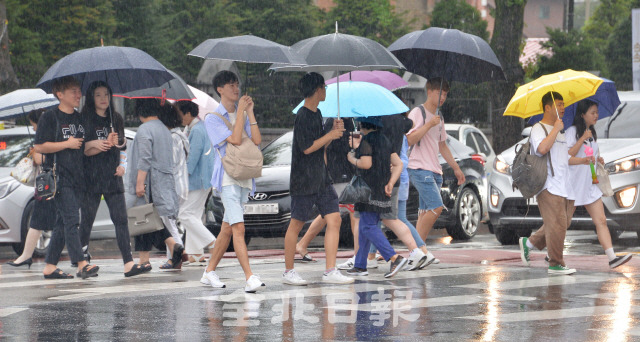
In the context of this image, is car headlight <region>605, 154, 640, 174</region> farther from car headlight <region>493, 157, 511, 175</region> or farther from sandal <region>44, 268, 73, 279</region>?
sandal <region>44, 268, 73, 279</region>

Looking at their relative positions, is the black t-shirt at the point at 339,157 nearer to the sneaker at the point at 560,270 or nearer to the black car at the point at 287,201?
the sneaker at the point at 560,270

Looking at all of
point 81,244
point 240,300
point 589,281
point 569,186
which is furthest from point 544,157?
point 81,244

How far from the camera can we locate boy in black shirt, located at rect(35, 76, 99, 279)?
9.66m

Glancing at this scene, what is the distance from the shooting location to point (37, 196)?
10.1 m

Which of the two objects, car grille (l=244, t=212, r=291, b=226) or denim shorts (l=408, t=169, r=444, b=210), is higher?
denim shorts (l=408, t=169, r=444, b=210)

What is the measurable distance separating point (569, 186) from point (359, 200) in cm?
209

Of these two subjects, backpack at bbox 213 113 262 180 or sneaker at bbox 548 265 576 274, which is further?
sneaker at bbox 548 265 576 274

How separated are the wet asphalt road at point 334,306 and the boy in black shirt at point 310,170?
432 millimetres

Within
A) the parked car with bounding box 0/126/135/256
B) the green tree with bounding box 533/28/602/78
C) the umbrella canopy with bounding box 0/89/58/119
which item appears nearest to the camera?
the umbrella canopy with bounding box 0/89/58/119

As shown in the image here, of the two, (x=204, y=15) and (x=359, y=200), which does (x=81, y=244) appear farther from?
(x=204, y=15)

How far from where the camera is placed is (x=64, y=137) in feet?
31.8

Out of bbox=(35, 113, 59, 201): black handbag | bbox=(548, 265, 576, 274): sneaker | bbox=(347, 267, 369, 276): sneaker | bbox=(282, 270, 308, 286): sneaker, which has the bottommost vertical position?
bbox=(548, 265, 576, 274): sneaker

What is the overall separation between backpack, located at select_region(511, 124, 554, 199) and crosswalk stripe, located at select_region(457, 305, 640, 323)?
7.20 ft

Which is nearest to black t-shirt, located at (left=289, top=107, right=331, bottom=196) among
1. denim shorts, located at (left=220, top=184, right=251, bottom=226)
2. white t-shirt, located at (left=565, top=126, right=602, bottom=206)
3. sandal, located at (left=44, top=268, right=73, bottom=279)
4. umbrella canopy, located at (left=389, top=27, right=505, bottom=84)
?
denim shorts, located at (left=220, top=184, right=251, bottom=226)
